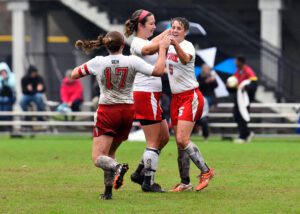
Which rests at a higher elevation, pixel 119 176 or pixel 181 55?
pixel 181 55

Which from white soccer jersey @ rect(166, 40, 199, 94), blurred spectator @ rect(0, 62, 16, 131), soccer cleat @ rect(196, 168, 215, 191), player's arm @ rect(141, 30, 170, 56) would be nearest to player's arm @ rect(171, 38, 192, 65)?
player's arm @ rect(141, 30, 170, 56)

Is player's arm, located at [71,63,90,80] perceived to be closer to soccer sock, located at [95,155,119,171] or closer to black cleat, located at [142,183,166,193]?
soccer sock, located at [95,155,119,171]

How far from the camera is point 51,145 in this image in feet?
84.5

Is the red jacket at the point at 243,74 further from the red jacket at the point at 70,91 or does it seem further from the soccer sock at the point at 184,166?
the soccer sock at the point at 184,166

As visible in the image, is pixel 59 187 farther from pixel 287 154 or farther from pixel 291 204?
pixel 287 154

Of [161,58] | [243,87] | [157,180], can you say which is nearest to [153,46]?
[161,58]

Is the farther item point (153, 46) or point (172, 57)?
point (172, 57)

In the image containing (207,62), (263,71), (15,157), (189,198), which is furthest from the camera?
(263,71)

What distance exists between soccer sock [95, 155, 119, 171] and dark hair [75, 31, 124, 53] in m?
1.22

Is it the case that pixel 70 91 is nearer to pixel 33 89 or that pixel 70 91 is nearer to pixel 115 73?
pixel 33 89

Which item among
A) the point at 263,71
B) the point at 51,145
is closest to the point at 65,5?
the point at 263,71

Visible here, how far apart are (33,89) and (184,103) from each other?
1707 cm

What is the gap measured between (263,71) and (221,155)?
35.9 ft

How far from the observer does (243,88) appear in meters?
26.9
